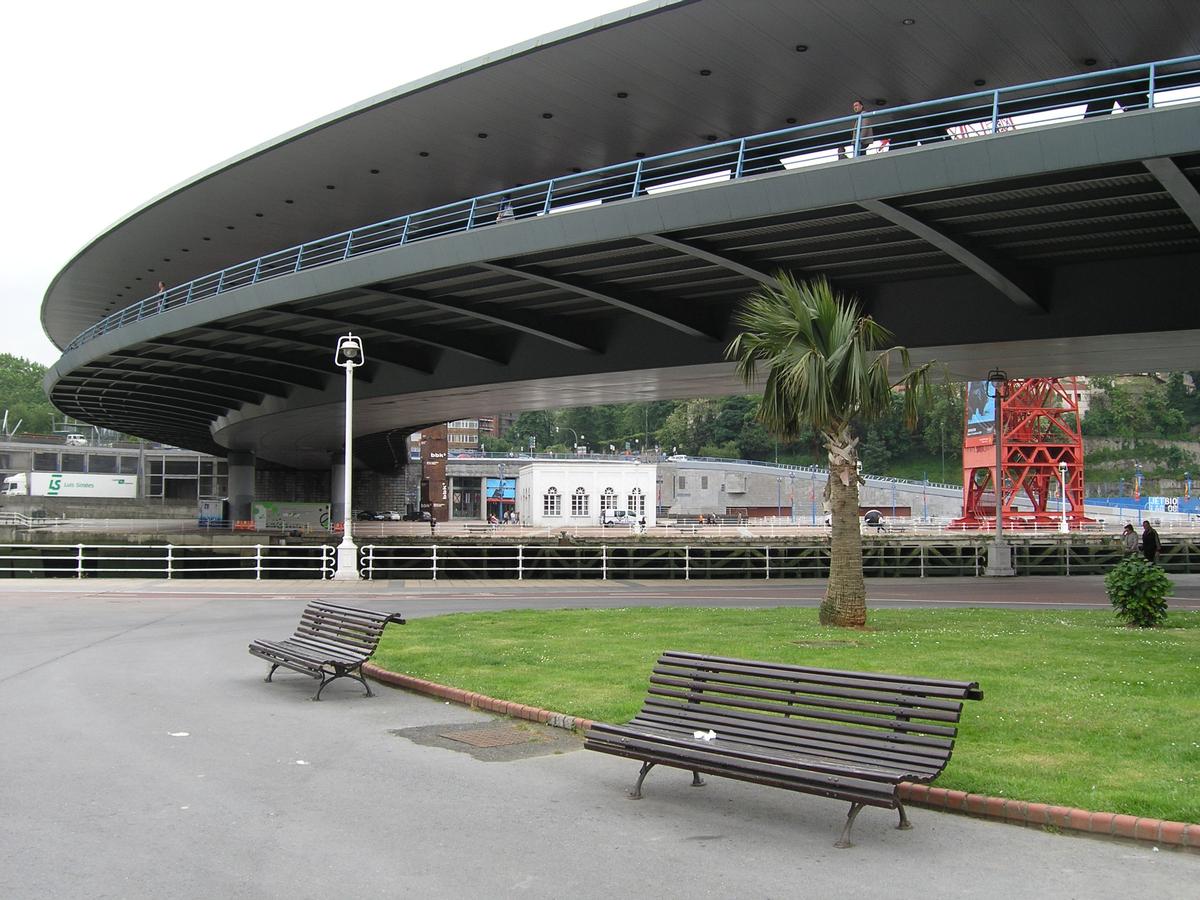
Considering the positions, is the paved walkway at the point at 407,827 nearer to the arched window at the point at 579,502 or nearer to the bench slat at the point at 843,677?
the bench slat at the point at 843,677

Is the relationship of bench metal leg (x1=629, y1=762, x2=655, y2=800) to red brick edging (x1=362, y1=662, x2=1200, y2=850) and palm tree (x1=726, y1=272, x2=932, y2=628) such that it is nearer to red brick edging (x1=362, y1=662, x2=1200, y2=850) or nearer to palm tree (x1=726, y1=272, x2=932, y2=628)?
red brick edging (x1=362, y1=662, x2=1200, y2=850)

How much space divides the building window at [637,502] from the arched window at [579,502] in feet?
12.1

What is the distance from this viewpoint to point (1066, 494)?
71.3 metres

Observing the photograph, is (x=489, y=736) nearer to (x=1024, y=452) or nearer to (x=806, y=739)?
(x=806, y=739)

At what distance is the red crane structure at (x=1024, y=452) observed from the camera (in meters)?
66.1

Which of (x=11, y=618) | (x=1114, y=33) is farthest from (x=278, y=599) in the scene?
(x=1114, y=33)

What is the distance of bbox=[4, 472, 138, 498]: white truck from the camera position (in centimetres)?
9400

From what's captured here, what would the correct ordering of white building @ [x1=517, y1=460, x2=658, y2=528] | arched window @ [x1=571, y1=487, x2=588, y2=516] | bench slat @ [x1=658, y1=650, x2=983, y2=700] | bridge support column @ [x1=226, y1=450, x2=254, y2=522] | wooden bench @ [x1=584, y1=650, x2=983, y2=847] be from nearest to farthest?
wooden bench @ [x1=584, y1=650, x2=983, y2=847] → bench slat @ [x1=658, y1=650, x2=983, y2=700] → bridge support column @ [x1=226, y1=450, x2=254, y2=522] → white building @ [x1=517, y1=460, x2=658, y2=528] → arched window @ [x1=571, y1=487, x2=588, y2=516]

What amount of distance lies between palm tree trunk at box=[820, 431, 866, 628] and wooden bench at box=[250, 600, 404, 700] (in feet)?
22.4

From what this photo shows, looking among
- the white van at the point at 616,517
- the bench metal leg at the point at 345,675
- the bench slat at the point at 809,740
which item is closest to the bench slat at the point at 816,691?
the bench slat at the point at 809,740

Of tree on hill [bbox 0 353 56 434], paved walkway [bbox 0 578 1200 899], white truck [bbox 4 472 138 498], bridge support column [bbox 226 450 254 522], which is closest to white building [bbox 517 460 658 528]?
bridge support column [bbox 226 450 254 522]

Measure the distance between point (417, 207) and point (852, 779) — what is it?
3063 centimetres

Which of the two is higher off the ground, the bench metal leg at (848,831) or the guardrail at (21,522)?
the bench metal leg at (848,831)

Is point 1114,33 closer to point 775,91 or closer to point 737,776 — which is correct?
point 775,91
